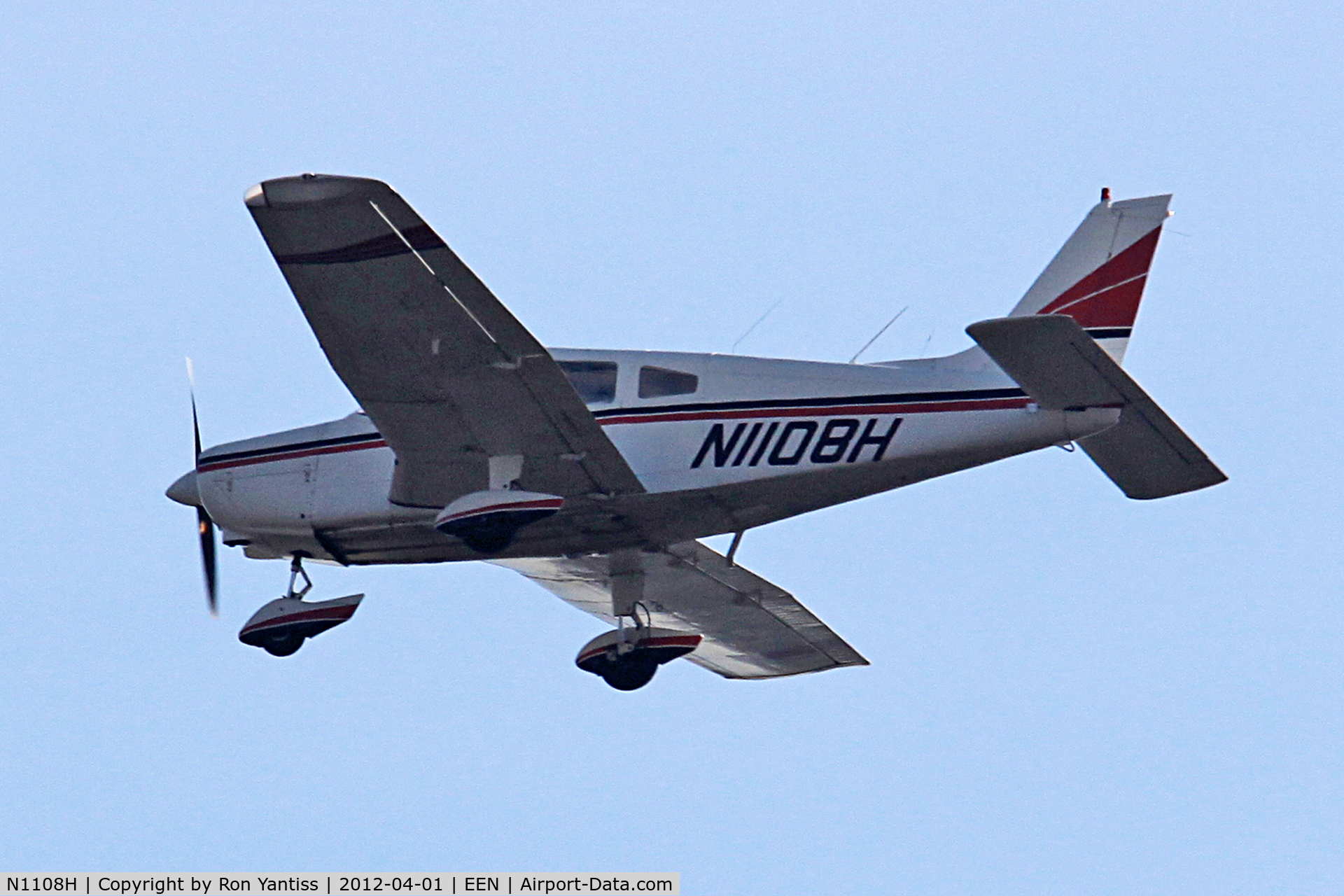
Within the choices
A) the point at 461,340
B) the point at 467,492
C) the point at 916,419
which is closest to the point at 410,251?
the point at 461,340

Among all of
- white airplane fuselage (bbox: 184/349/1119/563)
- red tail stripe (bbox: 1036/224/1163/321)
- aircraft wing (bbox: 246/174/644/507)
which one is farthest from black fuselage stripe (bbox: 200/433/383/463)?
red tail stripe (bbox: 1036/224/1163/321)

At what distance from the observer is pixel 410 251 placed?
47.4ft

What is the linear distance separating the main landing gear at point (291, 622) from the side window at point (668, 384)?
10.4 feet

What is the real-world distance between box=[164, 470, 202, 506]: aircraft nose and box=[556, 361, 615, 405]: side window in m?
3.82

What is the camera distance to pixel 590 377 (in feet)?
53.6

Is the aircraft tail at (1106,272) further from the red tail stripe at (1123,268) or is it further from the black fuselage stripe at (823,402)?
the black fuselage stripe at (823,402)

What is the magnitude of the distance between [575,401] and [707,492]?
1367 millimetres

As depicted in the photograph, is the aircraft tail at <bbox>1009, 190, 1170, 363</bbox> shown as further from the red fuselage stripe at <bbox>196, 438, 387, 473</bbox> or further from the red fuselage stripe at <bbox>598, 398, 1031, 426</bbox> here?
the red fuselage stripe at <bbox>196, 438, 387, 473</bbox>

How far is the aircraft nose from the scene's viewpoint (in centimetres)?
1812

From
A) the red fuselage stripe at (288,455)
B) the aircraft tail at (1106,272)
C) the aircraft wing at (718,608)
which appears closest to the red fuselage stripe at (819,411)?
the aircraft tail at (1106,272)

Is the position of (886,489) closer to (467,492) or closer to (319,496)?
(467,492)

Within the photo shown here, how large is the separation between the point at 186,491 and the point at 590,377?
419 cm

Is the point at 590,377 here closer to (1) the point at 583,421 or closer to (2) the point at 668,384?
(2) the point at 668,384

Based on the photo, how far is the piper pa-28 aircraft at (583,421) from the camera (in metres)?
14.7
